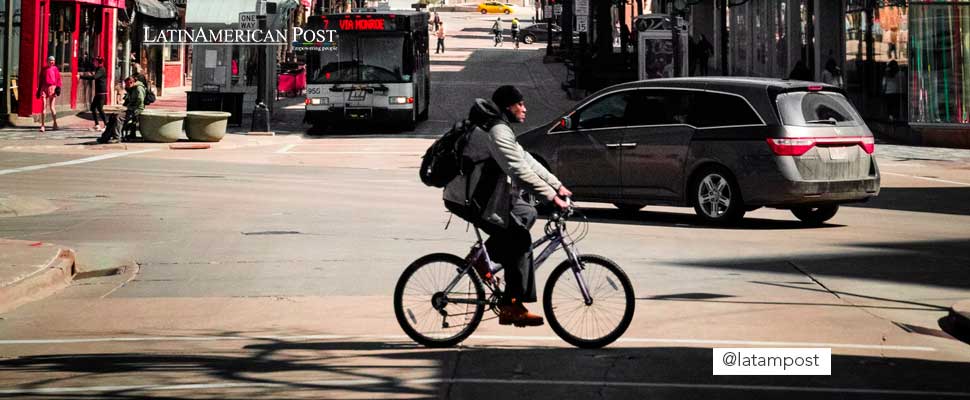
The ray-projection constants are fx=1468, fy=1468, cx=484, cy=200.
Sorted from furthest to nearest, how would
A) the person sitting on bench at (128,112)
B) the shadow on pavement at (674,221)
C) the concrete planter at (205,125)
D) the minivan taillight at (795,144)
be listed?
1. the concrete planter at (205,125)
2. the person sitting on bench at (128,112)
3. the shadow on pavement at (674,221)
4. the minivan taillight at (795,144)

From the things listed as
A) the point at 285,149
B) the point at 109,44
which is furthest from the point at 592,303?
the point at 109,44

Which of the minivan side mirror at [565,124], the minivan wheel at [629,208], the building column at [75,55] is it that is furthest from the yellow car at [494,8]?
the minivan side mirror at [565,124]

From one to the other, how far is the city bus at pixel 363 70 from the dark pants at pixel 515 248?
94.4ft

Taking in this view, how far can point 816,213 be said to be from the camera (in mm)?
17328

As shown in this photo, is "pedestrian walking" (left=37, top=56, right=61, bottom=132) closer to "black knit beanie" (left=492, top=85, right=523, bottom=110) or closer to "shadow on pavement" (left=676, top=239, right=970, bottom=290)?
"shadow on pavement" (left=676, top=239, right=970, bottom=290)

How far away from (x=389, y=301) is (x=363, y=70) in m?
27.3

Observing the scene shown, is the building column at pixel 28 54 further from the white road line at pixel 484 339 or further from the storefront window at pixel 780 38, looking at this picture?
the white road line at pixel 484 339

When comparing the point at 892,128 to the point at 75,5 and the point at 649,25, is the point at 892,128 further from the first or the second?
the point at 75,5

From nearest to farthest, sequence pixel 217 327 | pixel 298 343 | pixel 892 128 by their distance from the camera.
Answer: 1. pixel 298 343
2. pixel 217 327
3. pixel 892 128

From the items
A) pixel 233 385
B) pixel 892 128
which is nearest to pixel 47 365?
pixel 233 385

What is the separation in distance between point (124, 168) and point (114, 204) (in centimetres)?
671

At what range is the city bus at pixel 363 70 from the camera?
1481 inches

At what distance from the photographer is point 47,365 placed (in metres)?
8.64

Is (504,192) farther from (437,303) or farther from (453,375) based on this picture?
(453,375)
